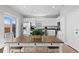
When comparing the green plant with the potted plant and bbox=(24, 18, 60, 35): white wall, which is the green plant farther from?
bbox=(24, 18, 60, 35): white wall

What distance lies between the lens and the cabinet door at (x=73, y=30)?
10.9 ft

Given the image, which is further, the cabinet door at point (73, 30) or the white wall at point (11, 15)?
the cabinet door at point (73, 30)

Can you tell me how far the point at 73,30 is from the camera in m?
3.60

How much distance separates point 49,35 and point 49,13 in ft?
2.16

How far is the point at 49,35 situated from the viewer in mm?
3252

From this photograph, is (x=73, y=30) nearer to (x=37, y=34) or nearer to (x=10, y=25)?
(x=37, y=34)

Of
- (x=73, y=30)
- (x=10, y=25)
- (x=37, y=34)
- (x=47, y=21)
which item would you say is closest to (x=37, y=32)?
(x=37, y=34)

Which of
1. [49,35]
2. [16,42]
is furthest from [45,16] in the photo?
[16,42]

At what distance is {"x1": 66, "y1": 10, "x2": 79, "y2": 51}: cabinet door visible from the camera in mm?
3334

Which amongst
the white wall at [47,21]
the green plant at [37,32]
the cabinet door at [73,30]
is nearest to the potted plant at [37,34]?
the green plant at [37,32]

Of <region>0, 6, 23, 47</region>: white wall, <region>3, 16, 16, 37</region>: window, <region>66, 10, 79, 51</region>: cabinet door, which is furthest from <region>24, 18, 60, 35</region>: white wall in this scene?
<region>66, 10, 79, 51</region>: cabinet door

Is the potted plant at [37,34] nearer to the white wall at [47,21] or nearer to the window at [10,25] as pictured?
the white wall at [47,21]
